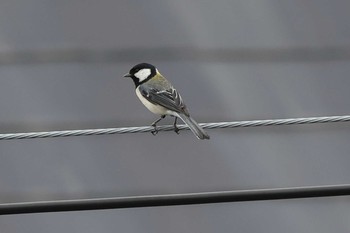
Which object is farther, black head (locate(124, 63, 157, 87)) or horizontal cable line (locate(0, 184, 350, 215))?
black head (locate(124, 63, 157, 87))

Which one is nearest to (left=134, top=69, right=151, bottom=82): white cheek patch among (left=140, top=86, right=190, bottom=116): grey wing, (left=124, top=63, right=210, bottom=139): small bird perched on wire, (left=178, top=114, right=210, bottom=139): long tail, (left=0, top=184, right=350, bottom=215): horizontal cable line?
(left=124, top=63, right=210, bottom=139): small bird perched on wire

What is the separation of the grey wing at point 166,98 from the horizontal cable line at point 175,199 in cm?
221

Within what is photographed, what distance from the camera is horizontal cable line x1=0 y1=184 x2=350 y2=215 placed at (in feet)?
16.0

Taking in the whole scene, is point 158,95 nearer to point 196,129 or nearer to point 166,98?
point 166,98

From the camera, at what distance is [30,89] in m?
9.45

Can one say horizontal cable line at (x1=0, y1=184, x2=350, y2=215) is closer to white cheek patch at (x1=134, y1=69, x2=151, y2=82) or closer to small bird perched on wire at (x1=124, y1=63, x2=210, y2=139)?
small bird perched on wire at (x1=124, y1=63, x2=210, y2=139)

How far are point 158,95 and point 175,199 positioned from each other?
102 inches

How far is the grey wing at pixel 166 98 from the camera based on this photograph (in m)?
7.19

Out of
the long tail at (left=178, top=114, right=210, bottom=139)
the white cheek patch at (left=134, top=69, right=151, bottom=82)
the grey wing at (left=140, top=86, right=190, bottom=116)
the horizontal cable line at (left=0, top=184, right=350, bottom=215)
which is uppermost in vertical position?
the white cheek patch at (left=134, top=69, right=151, bottom=82)

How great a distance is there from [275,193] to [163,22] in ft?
15.3

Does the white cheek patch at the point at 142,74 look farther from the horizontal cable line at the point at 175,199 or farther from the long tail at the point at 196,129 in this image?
the horizontal cable line at the point at 175,199

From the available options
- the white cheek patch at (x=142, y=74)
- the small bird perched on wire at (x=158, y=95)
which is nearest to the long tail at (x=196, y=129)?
the small bird perched on wire at (x=158, y=95)

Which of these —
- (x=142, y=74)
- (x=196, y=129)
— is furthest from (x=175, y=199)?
(x=142, y=74)

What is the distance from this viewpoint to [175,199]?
4914mm
